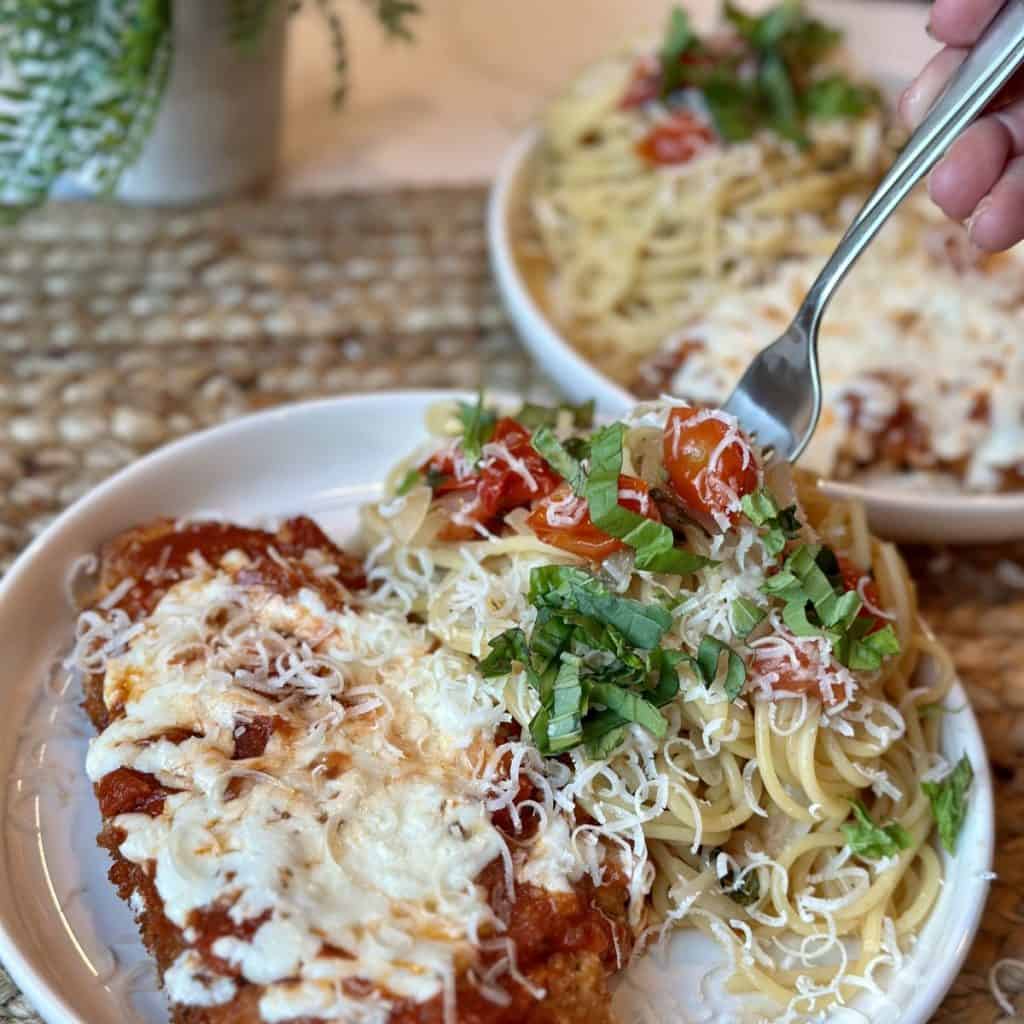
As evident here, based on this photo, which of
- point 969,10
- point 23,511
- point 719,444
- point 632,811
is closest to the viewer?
point 632,811

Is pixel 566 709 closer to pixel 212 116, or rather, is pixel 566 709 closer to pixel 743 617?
pixel 743 617

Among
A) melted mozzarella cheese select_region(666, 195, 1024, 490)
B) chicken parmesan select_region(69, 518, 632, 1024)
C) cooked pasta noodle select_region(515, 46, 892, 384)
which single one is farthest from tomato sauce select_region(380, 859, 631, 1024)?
Result: cooked pasta noodle select_region(515, 46, 892, 384)

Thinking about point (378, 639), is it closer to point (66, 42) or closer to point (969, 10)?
point (969, 10)

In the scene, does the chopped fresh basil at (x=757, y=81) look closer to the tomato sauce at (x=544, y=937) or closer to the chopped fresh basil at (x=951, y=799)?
the chopped fresh basil at (x=951, y=799)

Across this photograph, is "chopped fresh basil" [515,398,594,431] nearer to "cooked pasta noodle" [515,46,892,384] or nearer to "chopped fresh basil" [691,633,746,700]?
"chopped fresh basil" [691,633,746,700]

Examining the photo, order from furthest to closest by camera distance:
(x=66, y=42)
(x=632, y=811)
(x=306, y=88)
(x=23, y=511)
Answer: (x=306, y=88)
(x=66, y=42)
(x=23, y=511)
(x=632, y=811)

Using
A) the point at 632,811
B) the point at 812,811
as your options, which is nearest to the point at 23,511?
the point at 632,811
